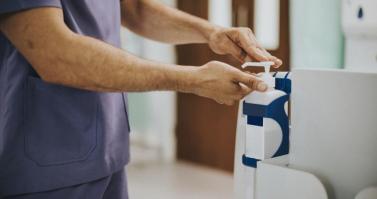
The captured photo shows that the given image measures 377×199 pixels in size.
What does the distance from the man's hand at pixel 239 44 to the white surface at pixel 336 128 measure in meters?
0.25

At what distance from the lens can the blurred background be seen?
3.00 metres

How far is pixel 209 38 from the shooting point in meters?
1.29

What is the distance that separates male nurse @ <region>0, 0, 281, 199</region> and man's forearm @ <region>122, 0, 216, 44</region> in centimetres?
5

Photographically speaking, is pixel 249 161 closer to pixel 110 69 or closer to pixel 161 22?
pixel 110 69

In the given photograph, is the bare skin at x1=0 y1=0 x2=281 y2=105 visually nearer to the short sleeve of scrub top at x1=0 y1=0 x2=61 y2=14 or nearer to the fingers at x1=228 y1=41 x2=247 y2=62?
the short sleeve of scrub top at x1=0 y1=0 x2=61 y2=14

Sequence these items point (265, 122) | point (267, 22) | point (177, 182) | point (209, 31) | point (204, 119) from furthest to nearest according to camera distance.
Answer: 1. point (204, 119)
2. point (177, 182)
3. point (267, 22)
4. point (209, 31)
5. point (265, 122)

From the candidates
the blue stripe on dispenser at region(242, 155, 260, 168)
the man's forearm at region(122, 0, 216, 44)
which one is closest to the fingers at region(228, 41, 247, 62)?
the man's forearm at region(122, 0, 216, 44)

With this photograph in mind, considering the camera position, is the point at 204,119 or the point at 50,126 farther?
the point at 204,119

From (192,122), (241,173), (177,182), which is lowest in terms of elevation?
(177,182)

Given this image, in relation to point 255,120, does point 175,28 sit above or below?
above

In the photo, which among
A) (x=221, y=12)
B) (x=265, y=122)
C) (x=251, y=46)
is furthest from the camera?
(x=221, y=12)

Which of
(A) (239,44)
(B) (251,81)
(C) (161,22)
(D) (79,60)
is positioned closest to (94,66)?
(D) (79,60)

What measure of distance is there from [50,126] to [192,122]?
2639mm

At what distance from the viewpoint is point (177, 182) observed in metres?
3.20
